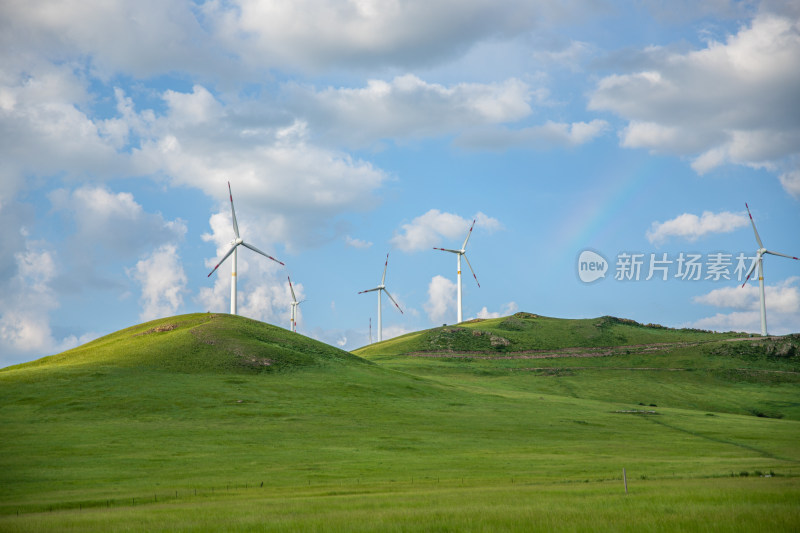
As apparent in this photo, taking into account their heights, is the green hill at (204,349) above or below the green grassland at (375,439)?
above

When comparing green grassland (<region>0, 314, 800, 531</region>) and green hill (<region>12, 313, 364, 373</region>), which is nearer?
green grassland (<region>0, 314, 800, 531</region>)

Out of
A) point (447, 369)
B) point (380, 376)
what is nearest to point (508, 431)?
point (380, 376)

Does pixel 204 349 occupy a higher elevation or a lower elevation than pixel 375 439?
higher

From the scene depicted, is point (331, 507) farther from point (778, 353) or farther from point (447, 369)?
point (778, 353)

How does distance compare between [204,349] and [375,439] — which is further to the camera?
[204,349]

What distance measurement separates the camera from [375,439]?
232 ft

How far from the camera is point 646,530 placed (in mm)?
24922

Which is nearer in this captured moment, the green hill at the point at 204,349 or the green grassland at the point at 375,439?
the green grassland at the point at 375,439

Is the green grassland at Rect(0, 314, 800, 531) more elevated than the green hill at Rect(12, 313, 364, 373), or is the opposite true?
the green hill at Rect(12, 313, 364, 373)

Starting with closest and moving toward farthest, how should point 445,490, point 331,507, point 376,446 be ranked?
point 331,507 < point 445,490 < point 376,446

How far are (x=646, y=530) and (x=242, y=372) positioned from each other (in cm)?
9739

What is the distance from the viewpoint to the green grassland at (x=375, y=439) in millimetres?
31391

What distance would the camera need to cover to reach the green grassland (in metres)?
31.4

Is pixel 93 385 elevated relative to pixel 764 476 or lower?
elevated
